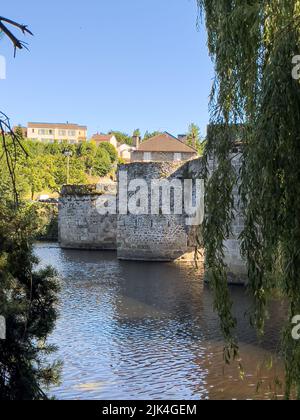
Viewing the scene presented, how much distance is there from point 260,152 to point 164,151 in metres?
44.1

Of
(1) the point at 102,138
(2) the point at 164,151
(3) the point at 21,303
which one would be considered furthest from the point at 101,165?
(3) the point at 21,303

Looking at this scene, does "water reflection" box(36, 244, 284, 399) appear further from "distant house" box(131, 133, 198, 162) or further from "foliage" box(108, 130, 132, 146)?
"foliage" box(108, 130, 132, 146)

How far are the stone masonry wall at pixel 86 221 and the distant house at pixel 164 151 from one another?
2047cm

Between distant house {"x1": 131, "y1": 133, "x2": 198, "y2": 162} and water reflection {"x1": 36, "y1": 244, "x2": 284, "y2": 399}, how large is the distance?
32572mm

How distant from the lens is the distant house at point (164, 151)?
47594mm

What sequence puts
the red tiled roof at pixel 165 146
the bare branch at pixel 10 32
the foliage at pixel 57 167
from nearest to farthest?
the bare branch at pixel 10 32 < the red tiled roof at pixel 165 146 < the foliage at pixel 57 167

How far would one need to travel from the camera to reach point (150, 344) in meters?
8.82

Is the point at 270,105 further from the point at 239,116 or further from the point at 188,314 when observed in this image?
the point at 188,314

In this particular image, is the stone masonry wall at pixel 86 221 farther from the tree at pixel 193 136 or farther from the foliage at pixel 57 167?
the tree at pixel 193 136

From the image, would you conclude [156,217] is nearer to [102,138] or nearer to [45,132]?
[102,138]

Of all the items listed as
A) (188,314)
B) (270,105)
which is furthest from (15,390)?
(188,314)

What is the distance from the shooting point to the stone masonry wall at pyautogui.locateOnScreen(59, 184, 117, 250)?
26812 millimetres

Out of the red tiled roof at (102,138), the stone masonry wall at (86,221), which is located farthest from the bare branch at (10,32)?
the red tiled roof at (102,138)

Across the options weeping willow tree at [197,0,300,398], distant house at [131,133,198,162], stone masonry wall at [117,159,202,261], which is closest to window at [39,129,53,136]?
distant house at [131,133,198,162]
